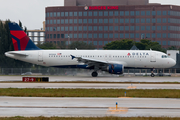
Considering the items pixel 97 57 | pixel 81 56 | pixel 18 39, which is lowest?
pixel 97 57

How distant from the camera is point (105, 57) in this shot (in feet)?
146

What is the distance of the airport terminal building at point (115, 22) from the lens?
12144 centimetres

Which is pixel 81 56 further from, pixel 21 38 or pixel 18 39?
pixel 18 39

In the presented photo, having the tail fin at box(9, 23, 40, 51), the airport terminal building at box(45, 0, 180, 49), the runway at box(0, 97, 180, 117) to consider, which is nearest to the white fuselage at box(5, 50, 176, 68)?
the tail fin at box(9, 23, 40, 51)

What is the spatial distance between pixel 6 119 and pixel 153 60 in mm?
35734

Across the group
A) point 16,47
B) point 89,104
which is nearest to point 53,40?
point 16,47

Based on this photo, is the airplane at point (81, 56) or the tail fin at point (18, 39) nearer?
the airplane at point (81, 56)

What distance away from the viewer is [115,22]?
123375 mm

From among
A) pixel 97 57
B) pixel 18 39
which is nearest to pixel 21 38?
pixel 18 39


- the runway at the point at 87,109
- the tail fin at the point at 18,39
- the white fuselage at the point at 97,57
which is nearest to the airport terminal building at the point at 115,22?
the tail fin at the point at 18,39

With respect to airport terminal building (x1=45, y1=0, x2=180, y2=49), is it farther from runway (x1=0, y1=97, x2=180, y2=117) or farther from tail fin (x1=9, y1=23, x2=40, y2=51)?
runway (x1=0, y1=97, x2=180, y2=117)

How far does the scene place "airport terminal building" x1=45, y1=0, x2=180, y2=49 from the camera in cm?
12144

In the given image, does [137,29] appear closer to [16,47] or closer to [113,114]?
[16,47]

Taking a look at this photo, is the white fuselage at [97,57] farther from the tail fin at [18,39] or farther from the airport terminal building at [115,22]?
the airport terminal building at [115,22]
